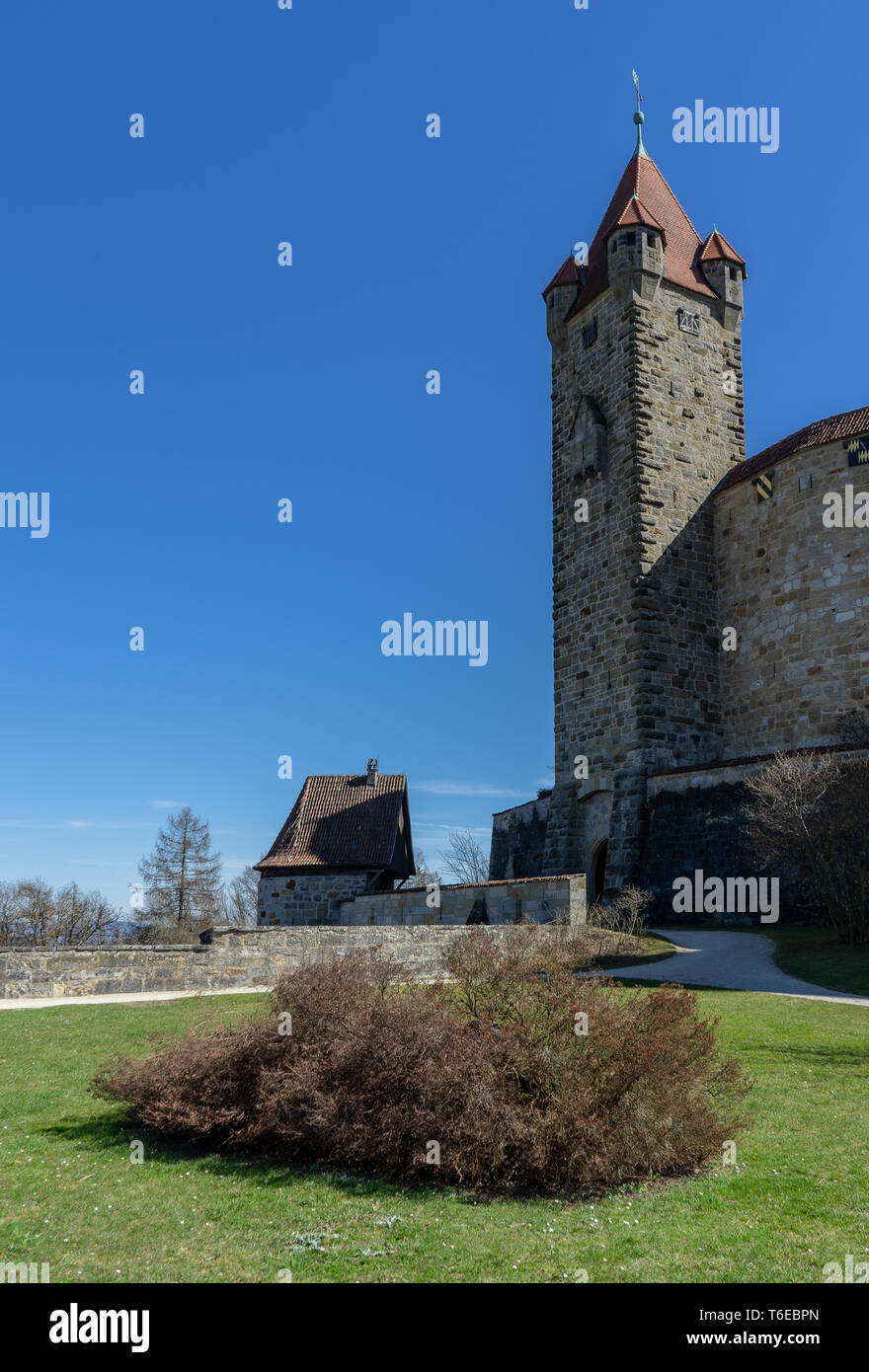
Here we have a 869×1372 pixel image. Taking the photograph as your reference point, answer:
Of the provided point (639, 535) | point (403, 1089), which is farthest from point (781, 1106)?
point (639, 535)

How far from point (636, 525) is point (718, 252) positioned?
9.97 meters

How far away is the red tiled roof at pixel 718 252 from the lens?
98.0 feet

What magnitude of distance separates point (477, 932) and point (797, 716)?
19.7 metres

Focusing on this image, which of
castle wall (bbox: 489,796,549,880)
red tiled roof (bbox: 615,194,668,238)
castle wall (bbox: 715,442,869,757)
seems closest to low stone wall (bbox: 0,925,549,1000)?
castle wall (bbox: 715,442,869,757)

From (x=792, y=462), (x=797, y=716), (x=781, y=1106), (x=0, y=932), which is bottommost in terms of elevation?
(x=0, y=932)

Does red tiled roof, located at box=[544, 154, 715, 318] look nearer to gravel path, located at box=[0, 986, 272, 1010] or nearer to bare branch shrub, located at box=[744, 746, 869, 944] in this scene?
bare branch shrub, located at box=[744, 746, 869, 944]

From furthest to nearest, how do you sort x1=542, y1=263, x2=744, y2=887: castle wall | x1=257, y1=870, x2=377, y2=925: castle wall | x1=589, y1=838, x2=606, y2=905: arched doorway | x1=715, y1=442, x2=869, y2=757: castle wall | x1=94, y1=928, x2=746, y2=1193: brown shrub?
x1=257, y1=870, x2=377, y2=925: castle wall → x1=589, y1=838, x2=606, y2=905: arched doorway → x1=542, y1=263, x2=744, y2=887: castle wall → x1=715, y1=442, x2=869, y2=757: castle wall → x1=94, y1=928, x2=746, y2=1193: brown shrub

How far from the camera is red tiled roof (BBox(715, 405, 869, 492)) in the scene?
24.7 m

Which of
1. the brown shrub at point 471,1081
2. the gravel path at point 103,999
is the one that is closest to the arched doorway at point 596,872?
the gravel path at point 103,999

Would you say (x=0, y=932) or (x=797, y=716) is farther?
(x=0, y=932)

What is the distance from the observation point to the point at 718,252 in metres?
29.9

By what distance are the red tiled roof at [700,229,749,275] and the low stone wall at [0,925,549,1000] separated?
23.0 metres
